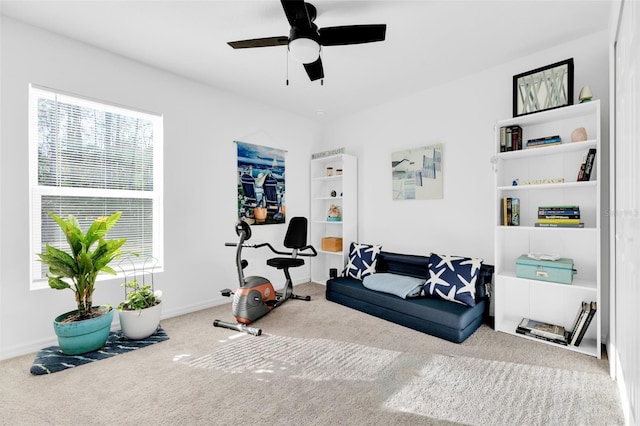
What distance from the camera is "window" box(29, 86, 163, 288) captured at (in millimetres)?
2494

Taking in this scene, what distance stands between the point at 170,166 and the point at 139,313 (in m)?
1.53

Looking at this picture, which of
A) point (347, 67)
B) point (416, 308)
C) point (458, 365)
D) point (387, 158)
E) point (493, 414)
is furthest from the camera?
point (387, 158)

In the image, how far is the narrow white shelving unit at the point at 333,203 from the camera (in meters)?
4.19

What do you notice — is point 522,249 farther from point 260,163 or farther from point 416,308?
point 260,163

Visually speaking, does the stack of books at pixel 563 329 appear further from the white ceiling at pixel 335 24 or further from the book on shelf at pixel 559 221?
the white ceiling at pixel 335 24

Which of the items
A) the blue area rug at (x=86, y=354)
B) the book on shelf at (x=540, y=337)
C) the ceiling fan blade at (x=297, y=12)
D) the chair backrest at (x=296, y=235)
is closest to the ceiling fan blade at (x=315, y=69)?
the ceiling fan blade at (x=297, y=12)

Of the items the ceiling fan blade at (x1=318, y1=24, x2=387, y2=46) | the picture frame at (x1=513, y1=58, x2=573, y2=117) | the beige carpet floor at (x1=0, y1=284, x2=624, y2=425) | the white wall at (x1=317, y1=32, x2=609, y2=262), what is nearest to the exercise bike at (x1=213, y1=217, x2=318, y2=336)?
the beige carpet floor at (x1=0, y1=284, x2=624, y2=425)

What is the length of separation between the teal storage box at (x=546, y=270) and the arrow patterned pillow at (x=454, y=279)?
360mm

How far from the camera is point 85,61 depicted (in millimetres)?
2658

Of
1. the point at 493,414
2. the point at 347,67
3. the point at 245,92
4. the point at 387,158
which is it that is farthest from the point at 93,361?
the point at 387,158

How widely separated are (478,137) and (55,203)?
13.6 ft

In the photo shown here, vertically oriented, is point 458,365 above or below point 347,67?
below

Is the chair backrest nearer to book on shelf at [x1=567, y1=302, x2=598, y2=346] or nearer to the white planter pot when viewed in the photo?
the white planter pot

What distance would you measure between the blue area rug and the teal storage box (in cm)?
323
